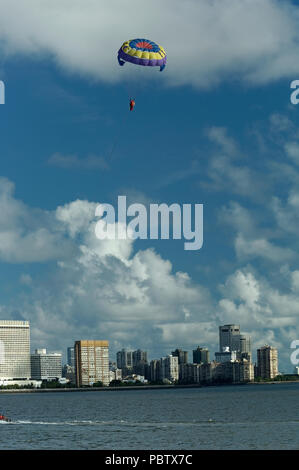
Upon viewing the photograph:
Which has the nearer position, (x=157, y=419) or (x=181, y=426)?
→ (x=181, y=426)

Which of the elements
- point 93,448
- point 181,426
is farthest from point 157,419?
point 93,448
